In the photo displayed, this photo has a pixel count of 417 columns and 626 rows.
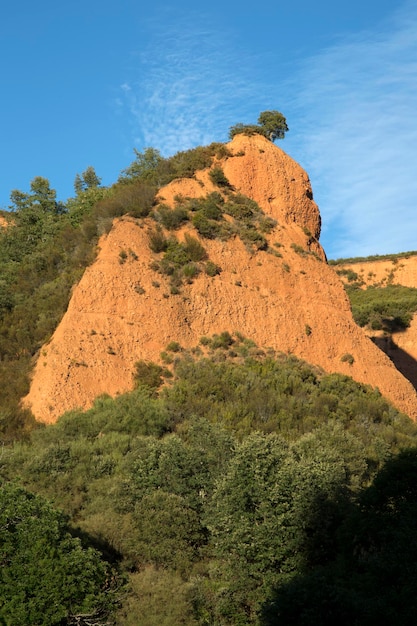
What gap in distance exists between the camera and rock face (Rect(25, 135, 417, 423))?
2938cm

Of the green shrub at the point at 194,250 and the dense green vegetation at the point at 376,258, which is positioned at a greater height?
the dense green vegetation at the point at 376,258

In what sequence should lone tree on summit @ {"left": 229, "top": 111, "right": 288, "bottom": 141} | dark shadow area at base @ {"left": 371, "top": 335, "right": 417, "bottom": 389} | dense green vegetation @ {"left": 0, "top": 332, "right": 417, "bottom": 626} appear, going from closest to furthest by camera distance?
dense green vegetation @ {"left": 0, "top": 332, "right": 417, "bottom": 626}, lone tree on summit @ {"left": 229, "top": 111, "right": 288, "bottom": 141}, dark shadow area at base @ {"left": 371, "top": 335, "right": 417, "bottom": 389}

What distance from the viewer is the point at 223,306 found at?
1341 inches

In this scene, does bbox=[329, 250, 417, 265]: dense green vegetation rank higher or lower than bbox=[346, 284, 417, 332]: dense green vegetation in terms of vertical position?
higher

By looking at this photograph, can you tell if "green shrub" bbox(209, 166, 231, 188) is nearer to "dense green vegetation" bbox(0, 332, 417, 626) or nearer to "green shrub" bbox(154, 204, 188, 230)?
"green shrub" bbox(154, 204, 188, 230)

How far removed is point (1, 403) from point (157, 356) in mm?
6603

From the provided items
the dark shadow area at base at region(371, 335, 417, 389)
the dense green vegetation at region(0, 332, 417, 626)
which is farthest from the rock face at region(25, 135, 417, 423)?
the dark shadow area at base at region(371, 335, 417, 389)

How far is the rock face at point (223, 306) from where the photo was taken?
2938 centimetres

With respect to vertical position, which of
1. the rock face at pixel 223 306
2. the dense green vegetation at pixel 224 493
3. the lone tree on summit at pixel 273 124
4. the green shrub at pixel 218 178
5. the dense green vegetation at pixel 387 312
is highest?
the lone tree on summit at pixel 273 124

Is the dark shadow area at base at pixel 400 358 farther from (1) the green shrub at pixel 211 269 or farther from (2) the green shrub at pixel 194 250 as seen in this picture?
(2) the green shrub at pixel 194 250

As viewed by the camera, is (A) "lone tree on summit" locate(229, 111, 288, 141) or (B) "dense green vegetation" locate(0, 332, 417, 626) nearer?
(B) "dense green vegetation" locate(0, 332, 417, 626)

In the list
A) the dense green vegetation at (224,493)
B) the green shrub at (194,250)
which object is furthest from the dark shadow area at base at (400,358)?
the green shrub at (194,250)

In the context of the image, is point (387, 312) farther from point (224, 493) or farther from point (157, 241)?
point (224, 493)

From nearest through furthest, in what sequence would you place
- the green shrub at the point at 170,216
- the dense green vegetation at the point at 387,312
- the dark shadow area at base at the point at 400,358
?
the green shrub at the point at 170,216
the dark shadow area at base at the point at 400,358
the dense green vegetation at the point at 387,312
